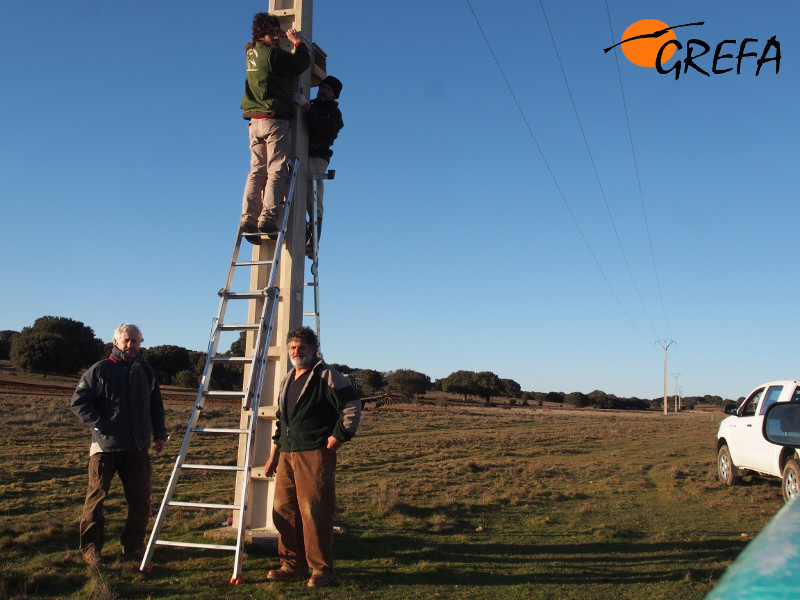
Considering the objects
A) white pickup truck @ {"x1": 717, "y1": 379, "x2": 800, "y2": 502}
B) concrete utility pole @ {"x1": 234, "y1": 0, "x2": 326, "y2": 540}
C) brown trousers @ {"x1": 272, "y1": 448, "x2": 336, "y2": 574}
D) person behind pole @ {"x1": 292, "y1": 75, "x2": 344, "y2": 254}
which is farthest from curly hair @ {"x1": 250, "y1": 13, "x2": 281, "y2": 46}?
white pickup truck @ {"x1": 717, "y1": 379, "x2": 800, "y2": 502}

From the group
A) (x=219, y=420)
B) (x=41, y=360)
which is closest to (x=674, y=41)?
(x=219, y=420)

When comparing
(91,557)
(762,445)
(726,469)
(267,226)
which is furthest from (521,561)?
(726,469)

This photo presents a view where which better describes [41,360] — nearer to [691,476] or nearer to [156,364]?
[156,364]

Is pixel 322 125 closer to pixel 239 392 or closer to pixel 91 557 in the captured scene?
pixel 239 392

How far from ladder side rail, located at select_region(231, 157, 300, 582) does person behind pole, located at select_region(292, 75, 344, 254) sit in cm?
46

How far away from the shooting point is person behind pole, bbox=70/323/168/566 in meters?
5.84

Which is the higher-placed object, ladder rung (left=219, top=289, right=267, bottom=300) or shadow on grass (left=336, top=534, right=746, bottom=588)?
ladder rung (left=219, top=289, right=267, bottom=300)

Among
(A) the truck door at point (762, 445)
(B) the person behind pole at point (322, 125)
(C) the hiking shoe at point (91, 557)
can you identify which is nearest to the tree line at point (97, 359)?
(A) the truck door at point (762, 445)

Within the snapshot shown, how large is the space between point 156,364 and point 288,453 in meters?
51.1

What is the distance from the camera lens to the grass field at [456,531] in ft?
18.2

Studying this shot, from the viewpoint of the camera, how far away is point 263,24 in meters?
7.12

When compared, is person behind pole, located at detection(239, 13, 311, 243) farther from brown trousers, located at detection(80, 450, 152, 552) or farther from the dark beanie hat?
brown trousers, located at detection(80, 450, 152, 552)

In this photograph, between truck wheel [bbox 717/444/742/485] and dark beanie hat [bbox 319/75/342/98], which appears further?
truck wheel [bbox 717/444/742/485]

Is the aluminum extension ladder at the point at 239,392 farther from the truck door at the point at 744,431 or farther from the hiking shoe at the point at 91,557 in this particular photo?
the truck door at the point at 744,431
